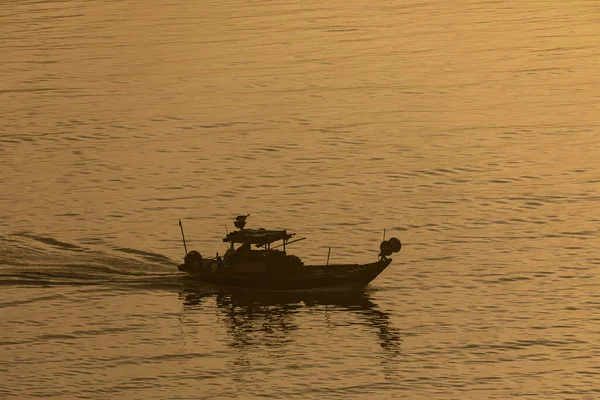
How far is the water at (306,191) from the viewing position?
222 feet

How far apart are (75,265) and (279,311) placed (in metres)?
12.3

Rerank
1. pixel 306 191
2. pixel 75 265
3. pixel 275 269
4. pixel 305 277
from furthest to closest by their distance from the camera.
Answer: pixel 306 191
pixel 75 265
pixel 275 269
pixel 305 277

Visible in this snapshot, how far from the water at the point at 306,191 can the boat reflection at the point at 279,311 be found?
0.14m

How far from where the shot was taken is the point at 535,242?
84.7 metres

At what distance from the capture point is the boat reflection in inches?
2773

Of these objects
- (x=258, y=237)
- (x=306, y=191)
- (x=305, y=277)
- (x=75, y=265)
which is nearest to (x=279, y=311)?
(x=305, y=277)

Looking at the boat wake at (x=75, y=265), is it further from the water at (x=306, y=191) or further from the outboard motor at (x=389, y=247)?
the outboard motor at (x=389, y=247)

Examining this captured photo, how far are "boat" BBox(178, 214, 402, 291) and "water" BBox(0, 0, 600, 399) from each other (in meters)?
0.87

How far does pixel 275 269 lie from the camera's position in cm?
7525

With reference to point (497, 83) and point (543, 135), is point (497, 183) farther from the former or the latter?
point (497, 83)

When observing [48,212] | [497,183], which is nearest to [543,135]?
[497,183]

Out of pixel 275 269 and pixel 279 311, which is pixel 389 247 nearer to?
pixel 275 269

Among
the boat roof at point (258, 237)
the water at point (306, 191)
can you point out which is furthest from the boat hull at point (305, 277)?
the boat roof at point (258, 237)

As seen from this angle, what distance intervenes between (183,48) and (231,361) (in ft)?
230
